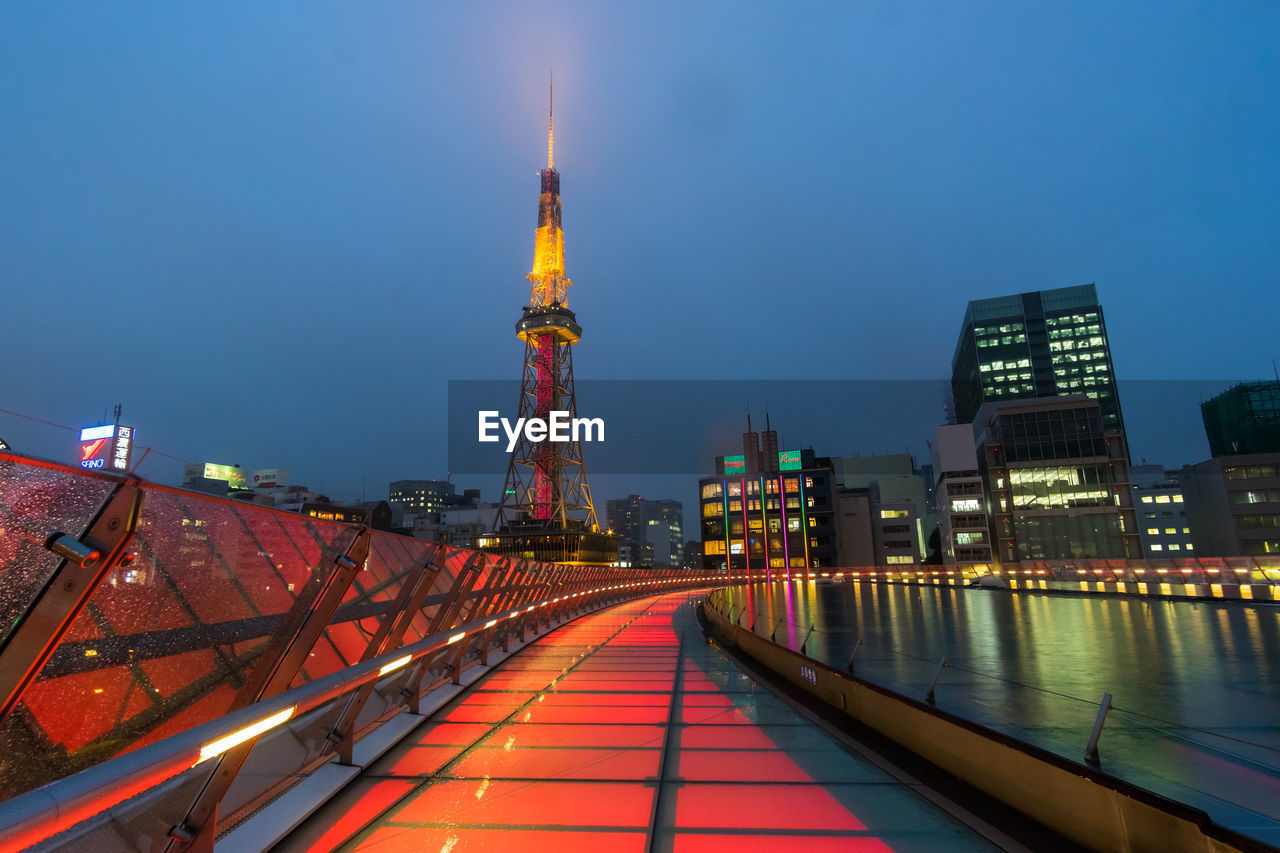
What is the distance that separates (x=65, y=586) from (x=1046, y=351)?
147333 millimetres

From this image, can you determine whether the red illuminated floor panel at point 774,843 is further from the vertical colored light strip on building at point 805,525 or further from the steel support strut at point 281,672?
the vertical colored light strip on building at point 805,525

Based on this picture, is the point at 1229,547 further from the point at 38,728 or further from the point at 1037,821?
the point at 38,728

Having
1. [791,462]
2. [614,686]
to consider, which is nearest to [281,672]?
[614,686]

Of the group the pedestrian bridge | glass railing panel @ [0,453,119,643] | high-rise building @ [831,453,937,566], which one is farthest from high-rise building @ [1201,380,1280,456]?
glass railing panel @ [0,453,119,643]

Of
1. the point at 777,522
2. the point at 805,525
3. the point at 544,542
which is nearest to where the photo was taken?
the point at 544,542

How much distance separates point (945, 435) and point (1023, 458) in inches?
560

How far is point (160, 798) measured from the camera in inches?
112

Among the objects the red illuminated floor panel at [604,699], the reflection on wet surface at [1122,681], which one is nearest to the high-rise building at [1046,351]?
the reflection on wet surface at [1122,681]

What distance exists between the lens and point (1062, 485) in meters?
70.2

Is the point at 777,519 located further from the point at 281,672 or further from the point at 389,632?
the point at 281,672

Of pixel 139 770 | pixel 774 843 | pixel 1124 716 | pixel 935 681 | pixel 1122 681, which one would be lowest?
pixel 774 843

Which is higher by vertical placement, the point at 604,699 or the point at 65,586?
the point at 65,586

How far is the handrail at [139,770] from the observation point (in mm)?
1720

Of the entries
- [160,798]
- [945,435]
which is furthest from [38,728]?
[945,435]
